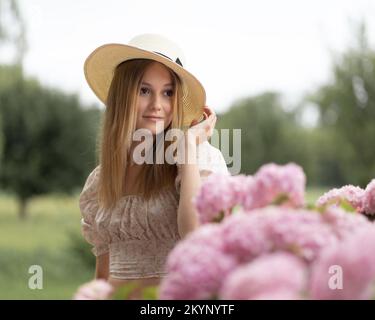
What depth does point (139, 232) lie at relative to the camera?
79.7 inches

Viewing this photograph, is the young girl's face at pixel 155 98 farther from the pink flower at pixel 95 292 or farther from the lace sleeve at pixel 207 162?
the pink flower at pixel 95 292

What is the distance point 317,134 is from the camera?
77.9ft

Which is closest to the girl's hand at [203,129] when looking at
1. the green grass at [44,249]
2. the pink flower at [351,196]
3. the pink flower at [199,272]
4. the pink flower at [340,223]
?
the pink flower at [351,196]

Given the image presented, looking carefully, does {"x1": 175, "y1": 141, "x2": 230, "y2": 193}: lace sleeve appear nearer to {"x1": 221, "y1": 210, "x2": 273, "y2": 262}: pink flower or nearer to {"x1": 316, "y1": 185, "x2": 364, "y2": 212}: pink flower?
{"x1": 316, "y1": 185, "x2": 364, "y2": 212}: pink flower

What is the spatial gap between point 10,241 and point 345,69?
35.6 ft

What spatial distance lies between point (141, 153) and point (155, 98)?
0.66 feet

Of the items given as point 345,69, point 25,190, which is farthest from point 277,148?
point 25,190

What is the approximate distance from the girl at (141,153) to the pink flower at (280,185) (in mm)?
913

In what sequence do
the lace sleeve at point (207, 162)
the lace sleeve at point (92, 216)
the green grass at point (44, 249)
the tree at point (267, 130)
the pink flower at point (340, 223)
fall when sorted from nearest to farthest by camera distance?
the pink flower at point (340, 223) → the lace sleeve at point (207, 162) → the lace sleeve at point (92, 216) → the green grass at point (44, 249) → the tree at point (267, 130)

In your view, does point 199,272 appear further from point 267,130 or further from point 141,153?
point 267,130

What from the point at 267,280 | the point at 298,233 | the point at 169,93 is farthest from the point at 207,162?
the point at 267,280

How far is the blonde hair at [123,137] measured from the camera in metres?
2.01

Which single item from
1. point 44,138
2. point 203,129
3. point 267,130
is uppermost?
point 267,130

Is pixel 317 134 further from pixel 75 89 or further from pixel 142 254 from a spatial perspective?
pixel 142 254
